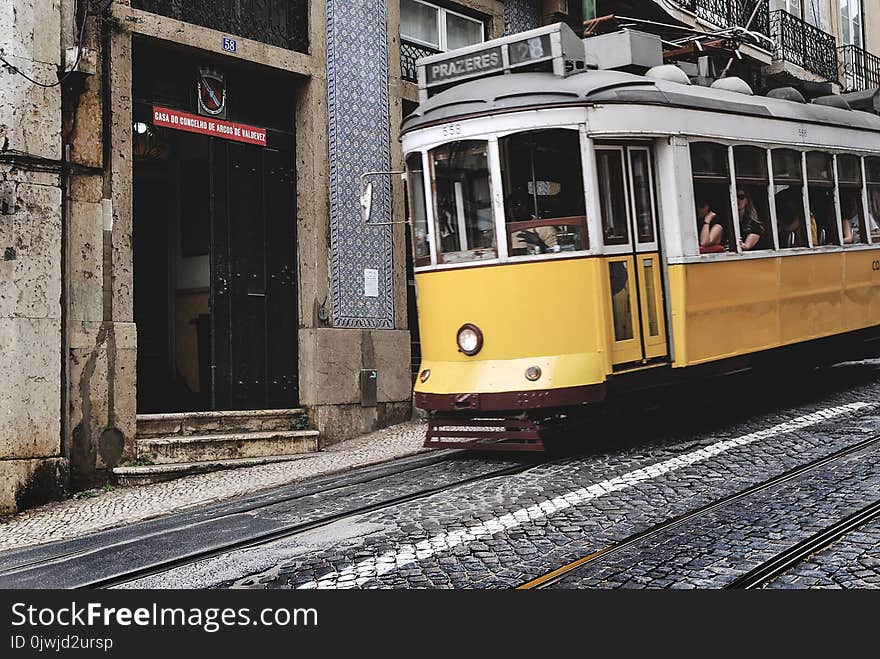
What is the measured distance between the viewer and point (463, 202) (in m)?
8.66

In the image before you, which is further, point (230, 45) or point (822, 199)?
point (230, 45)

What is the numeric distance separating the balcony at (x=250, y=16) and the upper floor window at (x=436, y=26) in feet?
5.91

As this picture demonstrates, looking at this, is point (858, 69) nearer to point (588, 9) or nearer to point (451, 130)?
point (588, 9)

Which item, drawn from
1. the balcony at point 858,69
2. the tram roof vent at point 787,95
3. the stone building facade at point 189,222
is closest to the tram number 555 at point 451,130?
the stone building facade at point 189,222

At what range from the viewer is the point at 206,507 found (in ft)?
26.9

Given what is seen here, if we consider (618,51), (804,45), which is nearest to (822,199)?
(618,51)

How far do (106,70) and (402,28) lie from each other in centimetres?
454

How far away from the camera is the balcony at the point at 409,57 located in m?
13.0

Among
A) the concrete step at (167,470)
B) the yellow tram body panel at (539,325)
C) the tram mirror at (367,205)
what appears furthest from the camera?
the concrete step at (167,470)

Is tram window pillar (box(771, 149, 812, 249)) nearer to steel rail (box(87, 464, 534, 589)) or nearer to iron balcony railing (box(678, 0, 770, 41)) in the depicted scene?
steel rail (box(87, 464, 534, 589))

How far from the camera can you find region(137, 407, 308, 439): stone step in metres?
10.0

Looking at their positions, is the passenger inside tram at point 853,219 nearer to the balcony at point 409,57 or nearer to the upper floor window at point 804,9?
the balcony at point 409,57

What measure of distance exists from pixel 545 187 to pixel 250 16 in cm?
469

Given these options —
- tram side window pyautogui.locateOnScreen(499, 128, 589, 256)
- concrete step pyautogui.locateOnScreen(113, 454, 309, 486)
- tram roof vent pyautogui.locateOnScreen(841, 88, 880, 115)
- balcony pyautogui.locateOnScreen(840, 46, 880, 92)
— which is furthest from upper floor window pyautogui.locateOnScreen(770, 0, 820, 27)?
concrete step pyautogui.locateOnScreen(113, 454, 309, 486)
